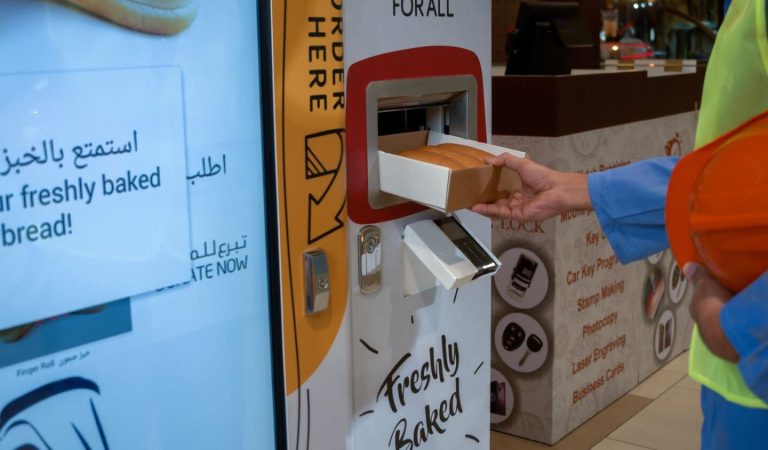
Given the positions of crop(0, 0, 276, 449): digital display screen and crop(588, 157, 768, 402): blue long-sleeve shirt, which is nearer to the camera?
crop(0, 0, 276, 449): digital display screen

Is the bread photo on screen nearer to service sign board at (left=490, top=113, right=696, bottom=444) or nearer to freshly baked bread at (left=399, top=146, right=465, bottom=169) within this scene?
freshly baked bread at (left=399, top=146, right=465, bottom=169)

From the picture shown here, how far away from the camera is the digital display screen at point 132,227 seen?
1185 millimetres

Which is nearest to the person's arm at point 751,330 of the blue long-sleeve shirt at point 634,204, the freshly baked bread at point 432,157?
the blue long-sleeve shirt at point 634,204

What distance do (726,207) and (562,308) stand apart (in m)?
2.25

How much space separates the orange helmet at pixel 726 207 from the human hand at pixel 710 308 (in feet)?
0.04

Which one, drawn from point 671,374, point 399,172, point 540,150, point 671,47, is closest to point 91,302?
point 399,172

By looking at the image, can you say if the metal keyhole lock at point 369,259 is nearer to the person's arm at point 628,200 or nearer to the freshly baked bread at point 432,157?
the freshly baked bread at point 432,157

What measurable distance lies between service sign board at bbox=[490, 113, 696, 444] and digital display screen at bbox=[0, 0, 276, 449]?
184 cm

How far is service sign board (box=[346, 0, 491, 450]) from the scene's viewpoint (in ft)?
5.52

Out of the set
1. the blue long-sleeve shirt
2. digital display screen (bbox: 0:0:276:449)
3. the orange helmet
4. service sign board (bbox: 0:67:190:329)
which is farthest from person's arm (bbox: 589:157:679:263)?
service sign board (bbox: 0:67:190:329)

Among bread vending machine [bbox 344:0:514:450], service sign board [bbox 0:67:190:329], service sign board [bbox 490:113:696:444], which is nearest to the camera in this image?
service sign board [bbox 0:67:190:329]

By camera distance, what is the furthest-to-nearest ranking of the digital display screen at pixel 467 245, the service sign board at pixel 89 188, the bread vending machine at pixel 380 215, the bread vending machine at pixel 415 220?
the digital display screen at pixel 467 245 → the bread vending machine at pixel 415 220 → the bread vending machine at pixel 380 215 → the service sign board at pixel 89 188

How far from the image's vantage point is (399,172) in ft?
5.57

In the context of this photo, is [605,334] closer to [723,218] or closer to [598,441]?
[598,441]
